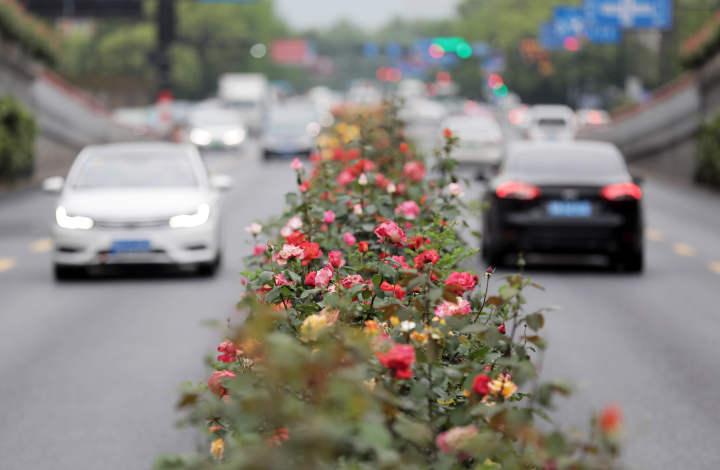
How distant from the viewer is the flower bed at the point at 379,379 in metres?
3.46

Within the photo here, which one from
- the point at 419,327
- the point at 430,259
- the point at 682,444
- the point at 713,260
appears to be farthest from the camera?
the point at 713,260

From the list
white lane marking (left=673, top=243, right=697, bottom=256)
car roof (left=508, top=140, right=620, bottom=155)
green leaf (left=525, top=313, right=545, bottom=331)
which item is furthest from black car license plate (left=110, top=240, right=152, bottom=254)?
green leaf (left=525, top=313, right=545, bottom=331)

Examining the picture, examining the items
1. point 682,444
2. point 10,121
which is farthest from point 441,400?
point 10,121

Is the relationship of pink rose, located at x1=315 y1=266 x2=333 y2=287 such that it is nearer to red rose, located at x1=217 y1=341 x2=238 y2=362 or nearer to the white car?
red rose, located at x1=217 y1=341 x2=238 y2=362

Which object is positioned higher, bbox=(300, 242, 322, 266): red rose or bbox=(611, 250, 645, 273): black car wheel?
bbox=(300, 242, 322, 266): red rose

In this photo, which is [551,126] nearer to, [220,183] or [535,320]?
[220,183]

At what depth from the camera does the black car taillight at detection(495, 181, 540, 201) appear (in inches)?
683

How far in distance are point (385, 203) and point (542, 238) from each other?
278 inches

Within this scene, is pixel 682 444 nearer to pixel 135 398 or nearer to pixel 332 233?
pixel 332 233

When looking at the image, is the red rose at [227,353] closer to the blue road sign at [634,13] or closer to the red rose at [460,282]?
the red rose at [460,282]

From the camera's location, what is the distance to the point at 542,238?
17344 millimetres

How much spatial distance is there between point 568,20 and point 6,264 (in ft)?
184

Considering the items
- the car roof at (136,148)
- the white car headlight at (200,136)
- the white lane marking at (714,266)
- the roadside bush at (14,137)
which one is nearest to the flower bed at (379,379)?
the car roof at (136,148)

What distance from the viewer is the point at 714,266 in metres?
18.7
